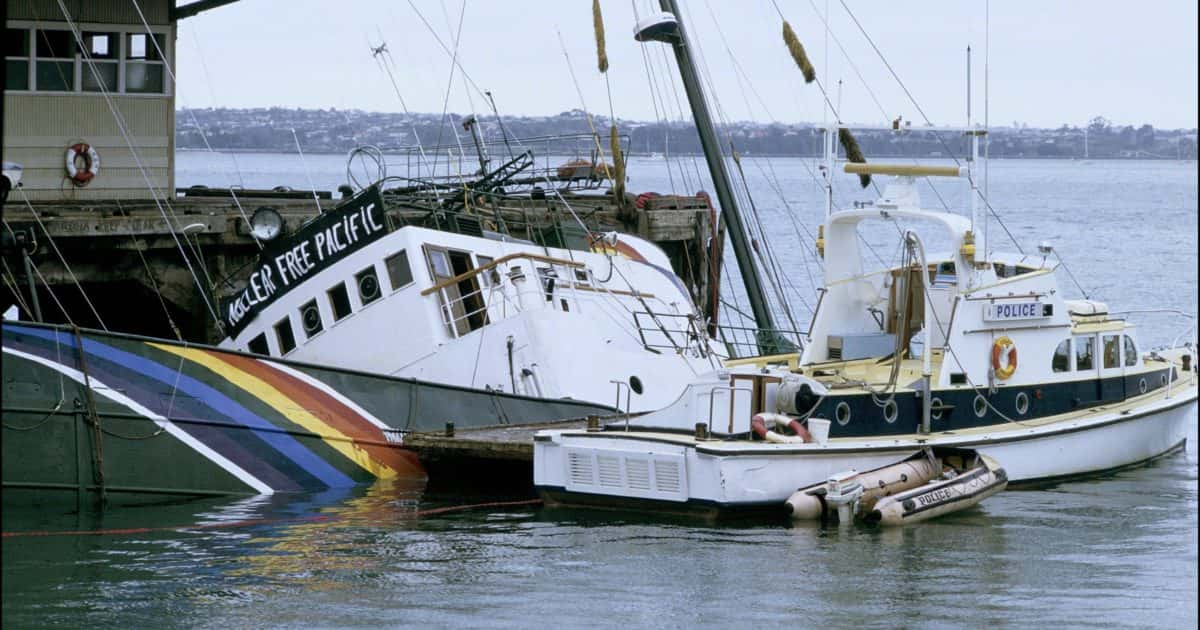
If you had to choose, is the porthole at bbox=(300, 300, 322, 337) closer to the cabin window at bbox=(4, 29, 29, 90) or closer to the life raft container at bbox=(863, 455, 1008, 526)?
the life raft container at bbox=(863, 455, 1008, 526)

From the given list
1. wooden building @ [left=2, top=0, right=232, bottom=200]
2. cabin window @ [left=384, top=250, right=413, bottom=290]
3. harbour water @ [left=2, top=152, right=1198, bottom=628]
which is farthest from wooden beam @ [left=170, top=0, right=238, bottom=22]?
harbour water @ [left=2, top=152, right=1198, bottom=628]

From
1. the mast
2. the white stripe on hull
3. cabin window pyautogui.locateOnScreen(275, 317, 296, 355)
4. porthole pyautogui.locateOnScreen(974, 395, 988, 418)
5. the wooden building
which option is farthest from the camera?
the wooden building

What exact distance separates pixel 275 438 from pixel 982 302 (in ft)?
27.2

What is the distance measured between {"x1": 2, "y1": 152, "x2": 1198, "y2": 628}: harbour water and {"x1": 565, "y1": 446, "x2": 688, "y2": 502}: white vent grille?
304 mm

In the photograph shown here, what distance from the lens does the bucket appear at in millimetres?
16203

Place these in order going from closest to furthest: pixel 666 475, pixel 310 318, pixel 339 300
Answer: pixel 666 475, pixel 339 300, pixel 310 318

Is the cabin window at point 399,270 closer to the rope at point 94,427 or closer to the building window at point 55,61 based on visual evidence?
the rope at point 94,427

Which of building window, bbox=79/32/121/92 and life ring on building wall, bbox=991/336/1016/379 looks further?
building window, bbox=79/32/121/92

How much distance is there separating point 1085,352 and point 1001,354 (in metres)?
2.00

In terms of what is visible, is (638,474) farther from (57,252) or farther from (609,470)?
(57,252)

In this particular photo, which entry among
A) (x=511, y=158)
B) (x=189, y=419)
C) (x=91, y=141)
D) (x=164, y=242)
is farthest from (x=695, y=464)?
(x=91, y=141)

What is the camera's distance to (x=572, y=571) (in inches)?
521

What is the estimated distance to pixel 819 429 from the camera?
16203 millimetres

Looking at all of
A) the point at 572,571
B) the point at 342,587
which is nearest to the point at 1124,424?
the point at 572,571
